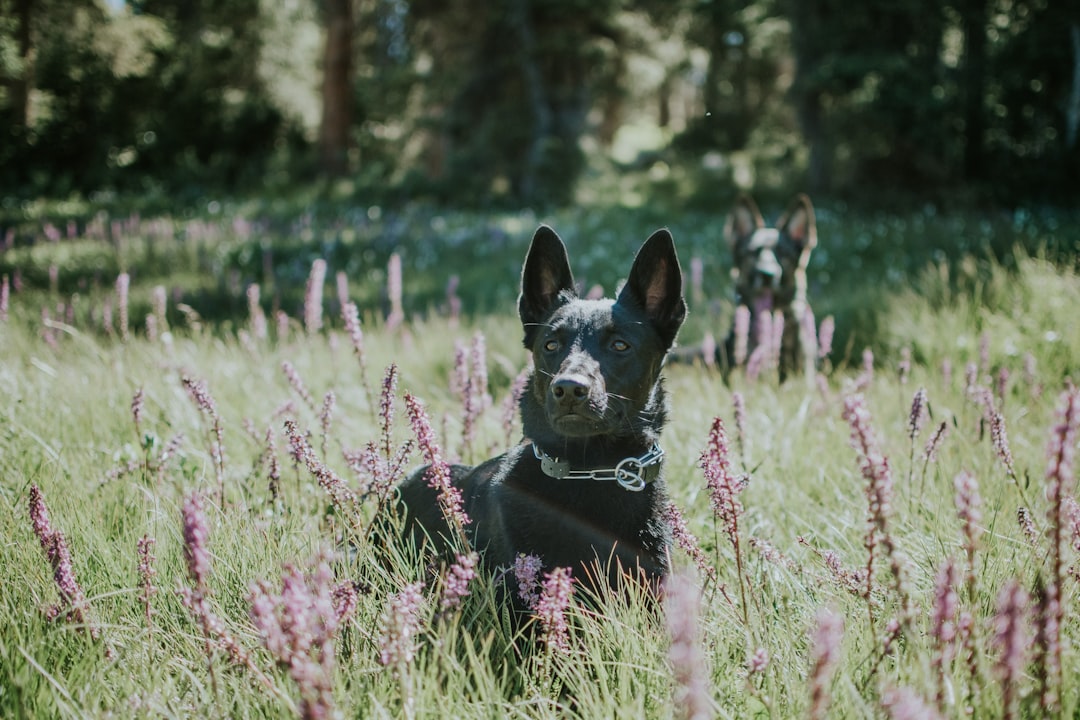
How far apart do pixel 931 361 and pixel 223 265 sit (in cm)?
775

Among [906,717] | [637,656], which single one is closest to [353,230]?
[637,656]

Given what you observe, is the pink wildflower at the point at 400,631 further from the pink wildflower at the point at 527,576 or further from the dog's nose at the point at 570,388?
the dog's nose at the point at 570,388

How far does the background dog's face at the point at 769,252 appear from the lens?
6250 millimetres

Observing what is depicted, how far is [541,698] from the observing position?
1850 millimetres

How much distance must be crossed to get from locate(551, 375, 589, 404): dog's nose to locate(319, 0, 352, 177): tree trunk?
2060 centimetres

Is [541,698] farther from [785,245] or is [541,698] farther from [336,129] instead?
[336,129]

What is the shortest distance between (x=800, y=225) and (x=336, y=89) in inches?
709

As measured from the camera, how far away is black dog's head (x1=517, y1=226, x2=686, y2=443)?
2.72m

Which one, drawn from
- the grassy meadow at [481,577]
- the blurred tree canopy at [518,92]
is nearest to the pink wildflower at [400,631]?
the grassy meadow at [481,577]

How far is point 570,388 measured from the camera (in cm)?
258

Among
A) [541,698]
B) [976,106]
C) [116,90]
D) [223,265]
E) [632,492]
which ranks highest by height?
[116,90]

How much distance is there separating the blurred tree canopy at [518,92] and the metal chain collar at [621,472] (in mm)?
14353

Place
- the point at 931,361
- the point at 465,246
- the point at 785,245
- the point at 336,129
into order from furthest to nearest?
the point at 336,129, the point at 465,246, the point at 785,245, the point at 931,361

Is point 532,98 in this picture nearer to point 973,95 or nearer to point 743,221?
point 973,95
